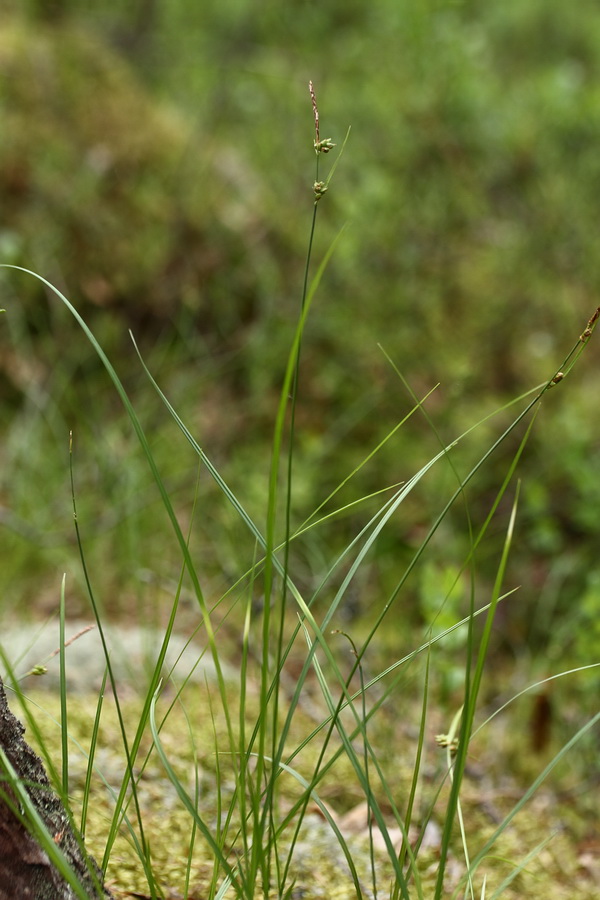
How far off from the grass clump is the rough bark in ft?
0.09

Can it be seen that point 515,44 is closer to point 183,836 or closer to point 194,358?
point 194,358

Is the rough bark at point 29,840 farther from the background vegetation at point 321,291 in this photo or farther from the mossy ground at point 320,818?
the background vegetation at point 321,291

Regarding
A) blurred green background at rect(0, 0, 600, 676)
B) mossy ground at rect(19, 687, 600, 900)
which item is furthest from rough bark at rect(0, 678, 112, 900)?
blurred green background at rect(0, 0, 600, 676)

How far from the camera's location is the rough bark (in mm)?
641

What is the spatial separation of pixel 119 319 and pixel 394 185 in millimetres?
1292

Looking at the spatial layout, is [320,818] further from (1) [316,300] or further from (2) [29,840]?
(1) [316,300]

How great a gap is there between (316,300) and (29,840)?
2767mm

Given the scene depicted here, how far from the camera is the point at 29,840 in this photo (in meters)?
0.66

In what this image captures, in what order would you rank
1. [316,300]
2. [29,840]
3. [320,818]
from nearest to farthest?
[29,840], [320,818], [316,300]

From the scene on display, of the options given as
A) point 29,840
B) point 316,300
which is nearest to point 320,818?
point 29,840

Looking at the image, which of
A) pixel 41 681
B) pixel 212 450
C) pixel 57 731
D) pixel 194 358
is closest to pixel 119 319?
pixel 194 358

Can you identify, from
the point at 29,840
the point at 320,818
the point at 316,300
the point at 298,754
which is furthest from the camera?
the point at 316,300

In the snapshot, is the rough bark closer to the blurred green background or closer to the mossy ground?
the mossy ground

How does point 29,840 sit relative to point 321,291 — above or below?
below
